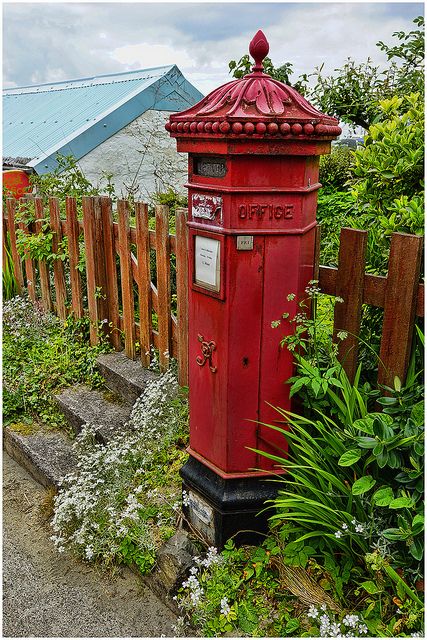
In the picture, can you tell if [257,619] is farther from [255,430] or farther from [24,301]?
[24,301]

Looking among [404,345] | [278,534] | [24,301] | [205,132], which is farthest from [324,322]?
[24,301]

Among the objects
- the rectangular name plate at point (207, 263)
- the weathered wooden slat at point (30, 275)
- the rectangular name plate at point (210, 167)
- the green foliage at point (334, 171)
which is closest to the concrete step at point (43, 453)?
the rectangular name plate at point (207, 263)

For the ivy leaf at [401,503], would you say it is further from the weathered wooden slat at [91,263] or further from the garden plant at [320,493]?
the weathered wooden slat at [91,263]

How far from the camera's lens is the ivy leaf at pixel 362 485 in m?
2.21

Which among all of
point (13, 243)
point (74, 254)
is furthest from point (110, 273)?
point (13, 243)

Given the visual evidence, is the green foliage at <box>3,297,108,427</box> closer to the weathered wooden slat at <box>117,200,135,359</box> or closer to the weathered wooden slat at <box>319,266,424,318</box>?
the weathered wooden slat at <box>117,200,135,359</box>

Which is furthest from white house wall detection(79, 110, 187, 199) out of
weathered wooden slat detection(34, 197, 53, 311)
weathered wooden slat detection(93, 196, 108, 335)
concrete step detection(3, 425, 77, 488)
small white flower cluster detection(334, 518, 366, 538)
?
small white flower cluster detection(334, 518, 366, 538)

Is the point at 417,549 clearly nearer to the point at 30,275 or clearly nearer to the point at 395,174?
the point at 395,174

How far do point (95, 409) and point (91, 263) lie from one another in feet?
4.16

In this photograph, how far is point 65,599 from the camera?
2.93 meters

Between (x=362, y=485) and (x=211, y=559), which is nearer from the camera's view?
(x=362, y=485)

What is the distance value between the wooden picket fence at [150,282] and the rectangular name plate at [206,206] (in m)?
0.62

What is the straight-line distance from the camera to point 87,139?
7312mm

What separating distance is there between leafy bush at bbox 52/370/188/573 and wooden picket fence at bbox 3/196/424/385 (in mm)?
433
